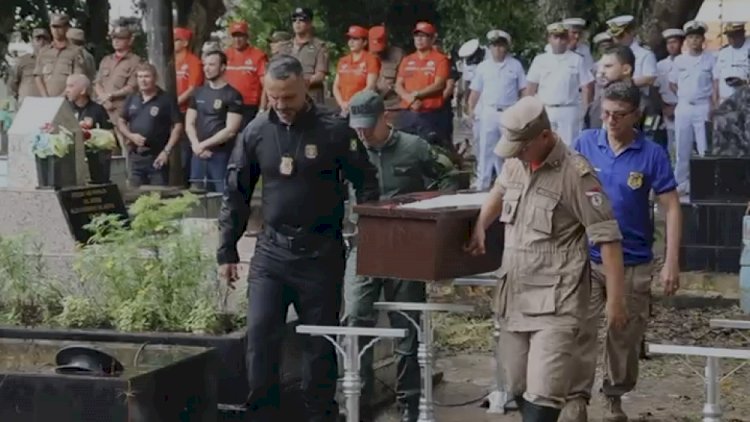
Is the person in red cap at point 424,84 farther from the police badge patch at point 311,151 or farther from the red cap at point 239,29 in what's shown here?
the police badge patch at point 311,151

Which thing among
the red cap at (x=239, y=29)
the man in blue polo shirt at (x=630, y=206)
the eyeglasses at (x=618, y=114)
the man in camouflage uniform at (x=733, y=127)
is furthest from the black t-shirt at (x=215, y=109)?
the eyeglasses at (x=618, y=114)

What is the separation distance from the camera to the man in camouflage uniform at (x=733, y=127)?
12898mm

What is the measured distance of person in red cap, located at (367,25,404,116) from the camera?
16.6 meters

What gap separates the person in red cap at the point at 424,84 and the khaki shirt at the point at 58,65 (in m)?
3.87

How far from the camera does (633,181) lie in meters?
7.89

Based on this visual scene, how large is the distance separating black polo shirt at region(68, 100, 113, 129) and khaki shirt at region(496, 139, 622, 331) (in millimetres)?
7932

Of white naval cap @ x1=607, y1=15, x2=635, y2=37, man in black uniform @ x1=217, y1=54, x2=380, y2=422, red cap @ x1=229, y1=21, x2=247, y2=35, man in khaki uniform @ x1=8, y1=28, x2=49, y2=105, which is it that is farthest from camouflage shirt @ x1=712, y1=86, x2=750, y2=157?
man in khaki uniform @ x1=8, y1=28, x2=49, y2=105

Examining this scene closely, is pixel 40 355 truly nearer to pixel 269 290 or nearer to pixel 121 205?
pixel 269 290

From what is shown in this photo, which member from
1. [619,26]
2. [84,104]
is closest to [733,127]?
[619,26]

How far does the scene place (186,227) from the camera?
8977 mm

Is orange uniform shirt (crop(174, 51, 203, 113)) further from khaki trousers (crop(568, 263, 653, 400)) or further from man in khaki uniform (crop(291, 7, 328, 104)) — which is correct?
khaki trousers (crop(568, 263, 653, 400))

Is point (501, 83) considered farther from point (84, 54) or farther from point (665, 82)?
point (84, 54)

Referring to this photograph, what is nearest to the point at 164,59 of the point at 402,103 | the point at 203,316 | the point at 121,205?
the point at 402,103

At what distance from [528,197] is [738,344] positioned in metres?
4.70
